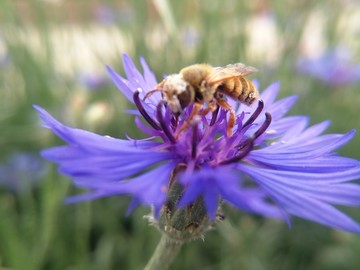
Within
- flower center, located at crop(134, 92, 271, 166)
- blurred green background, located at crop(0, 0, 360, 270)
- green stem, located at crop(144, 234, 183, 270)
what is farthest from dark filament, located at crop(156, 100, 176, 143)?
blurred green background, located at crop(0, 0, 360, 270)

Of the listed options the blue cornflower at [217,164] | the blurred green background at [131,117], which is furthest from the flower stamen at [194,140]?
the blurred green background at [131,117]

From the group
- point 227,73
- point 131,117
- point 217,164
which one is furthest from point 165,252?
point 131,117

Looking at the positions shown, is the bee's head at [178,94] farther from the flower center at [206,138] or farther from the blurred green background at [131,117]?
the blurred green background at [131,117]

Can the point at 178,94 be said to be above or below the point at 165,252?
above

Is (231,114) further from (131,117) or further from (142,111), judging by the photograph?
(131,117)

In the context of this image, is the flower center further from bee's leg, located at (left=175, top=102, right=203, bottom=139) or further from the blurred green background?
the blurred green background

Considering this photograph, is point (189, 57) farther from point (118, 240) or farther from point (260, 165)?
point (260, 165)
